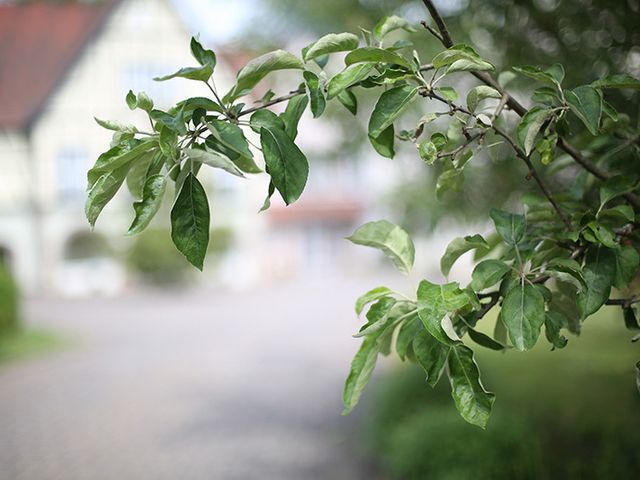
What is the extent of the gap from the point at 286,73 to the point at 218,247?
10.1 metres

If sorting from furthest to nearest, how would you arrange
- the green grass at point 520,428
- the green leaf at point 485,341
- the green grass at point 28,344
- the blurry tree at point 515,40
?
the green grass at point 28,344 → the green grass at point 520,428 → the blurry tree at point 515,40 → the green leaf at point 485,341

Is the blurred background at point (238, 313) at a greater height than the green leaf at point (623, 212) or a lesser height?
lesser

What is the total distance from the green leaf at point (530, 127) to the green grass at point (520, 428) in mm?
1175

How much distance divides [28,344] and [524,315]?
8.06 meters

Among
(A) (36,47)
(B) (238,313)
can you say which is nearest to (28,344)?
(B) (238,313)

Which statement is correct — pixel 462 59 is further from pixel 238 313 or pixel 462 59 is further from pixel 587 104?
pixel 238 313

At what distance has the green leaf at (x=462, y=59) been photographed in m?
0.84

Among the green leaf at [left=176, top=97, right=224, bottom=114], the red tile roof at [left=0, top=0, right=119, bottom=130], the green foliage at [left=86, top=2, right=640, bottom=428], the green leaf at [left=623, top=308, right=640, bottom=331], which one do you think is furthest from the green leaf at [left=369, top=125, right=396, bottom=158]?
the red tile roof at [left=0, top=0, right=119, bottom=130]

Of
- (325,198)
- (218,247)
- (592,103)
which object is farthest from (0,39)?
(592,103)

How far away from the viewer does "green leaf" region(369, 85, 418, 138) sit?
2.74 ft

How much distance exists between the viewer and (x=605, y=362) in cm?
582

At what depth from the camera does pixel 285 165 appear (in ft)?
2.63

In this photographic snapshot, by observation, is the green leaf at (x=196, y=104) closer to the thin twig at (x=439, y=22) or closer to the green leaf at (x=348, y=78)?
the green leaf at (x=348, y=78)

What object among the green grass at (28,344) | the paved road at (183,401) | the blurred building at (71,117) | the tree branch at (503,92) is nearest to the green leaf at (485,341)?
the tree branch at (503,92)
